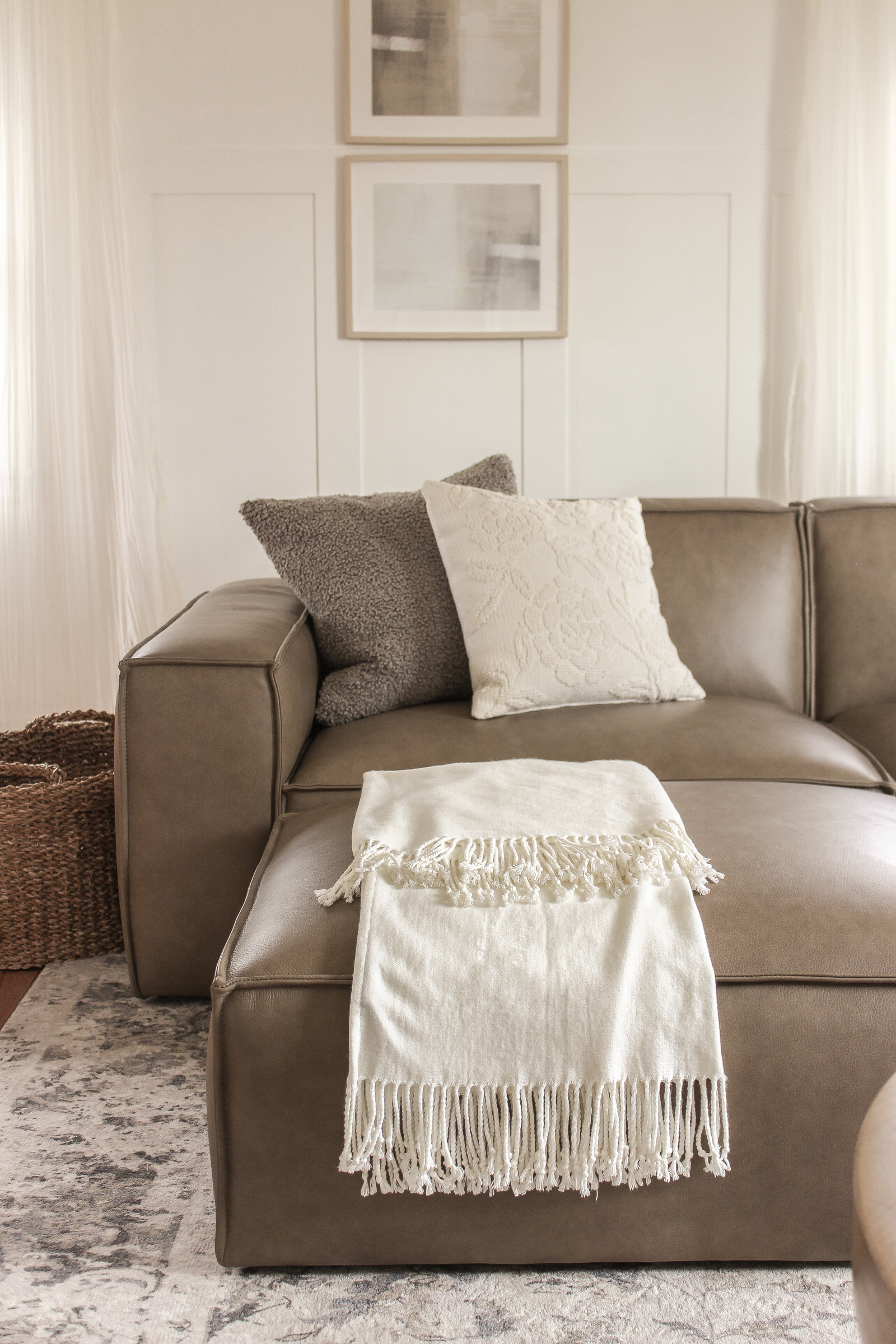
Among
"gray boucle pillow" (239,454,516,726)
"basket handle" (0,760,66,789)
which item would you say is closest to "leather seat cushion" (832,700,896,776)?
"gray boucle pillow" (239,454,516,726)

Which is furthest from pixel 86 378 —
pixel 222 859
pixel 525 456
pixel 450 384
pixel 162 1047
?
pixel 162 1047

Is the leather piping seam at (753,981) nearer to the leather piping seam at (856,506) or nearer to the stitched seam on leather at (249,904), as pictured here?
the stitched seam on leather at (249,904)

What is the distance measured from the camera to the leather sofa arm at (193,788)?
159 cm

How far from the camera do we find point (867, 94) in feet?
8.86

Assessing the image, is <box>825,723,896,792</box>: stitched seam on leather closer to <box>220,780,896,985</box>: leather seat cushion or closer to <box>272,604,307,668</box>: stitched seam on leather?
<box>220,780,896,985</box>: leather seat cushion

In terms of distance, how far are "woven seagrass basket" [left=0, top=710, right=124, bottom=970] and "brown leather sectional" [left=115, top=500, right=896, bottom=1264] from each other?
0.70 feet

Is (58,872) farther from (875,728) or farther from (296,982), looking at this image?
(875,728)

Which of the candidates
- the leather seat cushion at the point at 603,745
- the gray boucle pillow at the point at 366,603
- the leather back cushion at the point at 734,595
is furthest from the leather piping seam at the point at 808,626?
the gray boucle pillow at the point at 366,603

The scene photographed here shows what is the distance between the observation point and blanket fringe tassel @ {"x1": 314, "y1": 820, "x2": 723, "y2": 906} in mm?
1122

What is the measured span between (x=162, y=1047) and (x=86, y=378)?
189 centimetres

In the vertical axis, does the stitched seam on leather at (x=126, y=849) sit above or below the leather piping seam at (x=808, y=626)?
below

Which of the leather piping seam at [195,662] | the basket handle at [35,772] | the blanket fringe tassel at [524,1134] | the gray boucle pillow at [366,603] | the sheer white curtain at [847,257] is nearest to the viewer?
the blanket fringe tassel at [524,1134]

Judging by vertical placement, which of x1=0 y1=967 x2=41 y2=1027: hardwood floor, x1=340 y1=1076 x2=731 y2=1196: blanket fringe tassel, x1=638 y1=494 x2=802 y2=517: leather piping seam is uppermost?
x1=638 y1=494 x2=802 y2=517: leather piping seam

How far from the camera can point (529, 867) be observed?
1.14 meters
